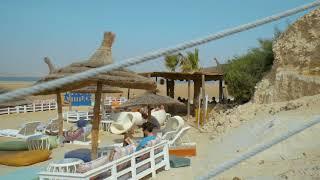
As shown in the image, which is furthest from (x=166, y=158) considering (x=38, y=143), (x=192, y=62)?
(x=192, y=62)

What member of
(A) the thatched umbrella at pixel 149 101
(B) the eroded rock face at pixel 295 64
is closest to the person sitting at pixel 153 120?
(A) the thatched umbrella at pixel 149 101

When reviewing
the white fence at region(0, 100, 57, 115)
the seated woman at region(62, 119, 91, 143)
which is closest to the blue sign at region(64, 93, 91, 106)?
the white fence at region(0, 100, 57, 115)

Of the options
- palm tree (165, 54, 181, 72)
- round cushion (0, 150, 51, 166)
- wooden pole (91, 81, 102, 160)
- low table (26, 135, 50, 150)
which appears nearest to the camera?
wooden pole (91, 81, 102, 160)

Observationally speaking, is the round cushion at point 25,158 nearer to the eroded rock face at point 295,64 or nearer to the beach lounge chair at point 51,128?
the beach lounge chair at point 51,128

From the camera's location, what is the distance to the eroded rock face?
50.5ft

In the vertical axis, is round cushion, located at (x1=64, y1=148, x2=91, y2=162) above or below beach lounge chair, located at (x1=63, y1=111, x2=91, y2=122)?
above

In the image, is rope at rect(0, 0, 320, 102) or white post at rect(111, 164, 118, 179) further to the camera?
white post at rect(111, 164, 118, 179)

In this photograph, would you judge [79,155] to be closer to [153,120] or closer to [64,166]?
[64,166]

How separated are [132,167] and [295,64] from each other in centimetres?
1090

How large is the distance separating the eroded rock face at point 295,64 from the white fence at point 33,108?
14249 millimetres

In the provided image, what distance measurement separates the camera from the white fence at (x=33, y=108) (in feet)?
78.7

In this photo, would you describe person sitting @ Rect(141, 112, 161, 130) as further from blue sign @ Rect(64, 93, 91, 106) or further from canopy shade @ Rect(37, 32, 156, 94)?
blue sign @ Rect(64, 93, 91, 106)

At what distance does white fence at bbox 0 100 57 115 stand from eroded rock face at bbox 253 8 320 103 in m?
14.2

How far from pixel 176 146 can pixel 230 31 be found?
9.16m
